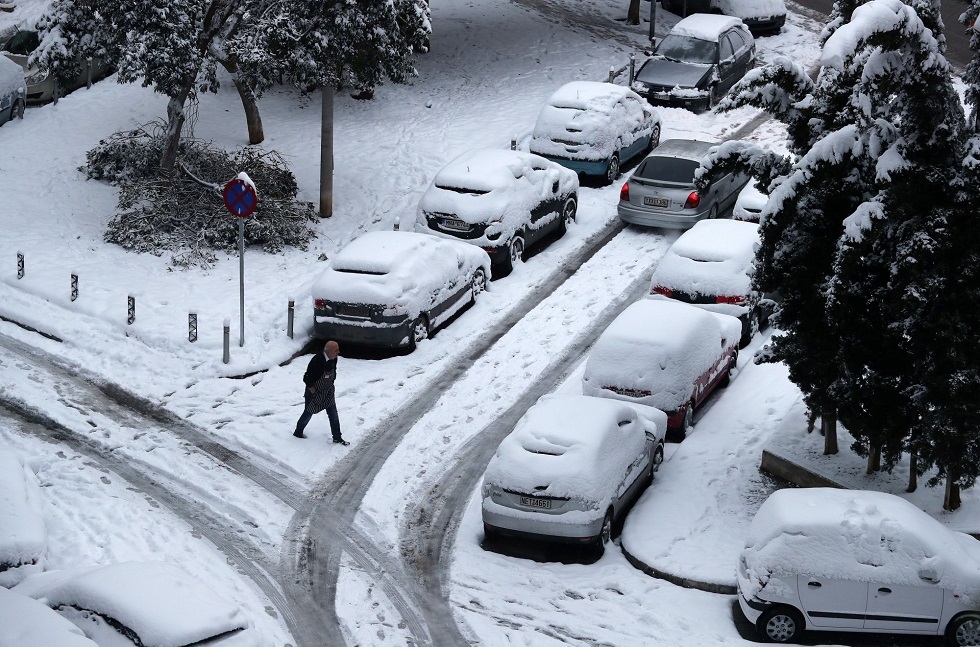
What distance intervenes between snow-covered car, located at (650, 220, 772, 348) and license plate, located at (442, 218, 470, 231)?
3.76m

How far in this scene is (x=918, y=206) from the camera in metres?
13.6

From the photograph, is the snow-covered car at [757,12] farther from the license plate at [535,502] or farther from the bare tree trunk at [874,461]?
the license plate at [535,502]

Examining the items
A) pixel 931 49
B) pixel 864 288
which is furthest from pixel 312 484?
pixel 931 49

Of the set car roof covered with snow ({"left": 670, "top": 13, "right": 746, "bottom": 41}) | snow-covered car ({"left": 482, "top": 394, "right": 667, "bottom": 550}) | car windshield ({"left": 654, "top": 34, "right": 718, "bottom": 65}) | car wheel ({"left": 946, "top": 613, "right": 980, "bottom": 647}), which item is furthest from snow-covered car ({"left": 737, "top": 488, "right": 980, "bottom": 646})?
car roof covered with snow ({"left": 670, "top": 13, "right": 746, "bottom": 41})

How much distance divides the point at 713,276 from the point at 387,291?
5.08 metres

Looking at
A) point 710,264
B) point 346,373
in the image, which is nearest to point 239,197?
point 346,373

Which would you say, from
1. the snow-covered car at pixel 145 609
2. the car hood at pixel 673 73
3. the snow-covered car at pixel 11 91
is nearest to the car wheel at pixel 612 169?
the car hood at pixel 673 73

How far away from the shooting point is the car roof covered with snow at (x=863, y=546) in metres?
12.3

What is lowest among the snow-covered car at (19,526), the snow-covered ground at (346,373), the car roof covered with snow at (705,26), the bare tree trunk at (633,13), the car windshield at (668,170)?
the snow-covered ground at (346,373)

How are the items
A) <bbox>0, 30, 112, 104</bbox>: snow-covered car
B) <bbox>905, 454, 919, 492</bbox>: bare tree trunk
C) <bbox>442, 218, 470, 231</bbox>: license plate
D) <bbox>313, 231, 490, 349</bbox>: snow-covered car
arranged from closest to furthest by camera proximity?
<bbox>905, 454, 919, 492</bbox>: bare tree trunk → <bbox>313, 231, 490, 349</bbox>: snow-covered car → <bbox>442, 218, 470, 231</bbox>: license plate → <bbox>0, 30, 112, 104</bbox>: snow-covered car

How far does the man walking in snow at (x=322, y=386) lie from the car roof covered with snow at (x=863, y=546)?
6.01 meters

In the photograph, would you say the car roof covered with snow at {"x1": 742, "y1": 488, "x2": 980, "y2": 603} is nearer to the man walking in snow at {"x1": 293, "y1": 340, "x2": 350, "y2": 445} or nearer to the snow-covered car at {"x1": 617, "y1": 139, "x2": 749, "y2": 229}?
the man walking in snow at {"x1": 293, "y1": 340, "x2": 350, "y2": 445}

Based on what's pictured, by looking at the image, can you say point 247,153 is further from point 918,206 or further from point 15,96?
point 918,206

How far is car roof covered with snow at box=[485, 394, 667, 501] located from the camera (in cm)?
1379
